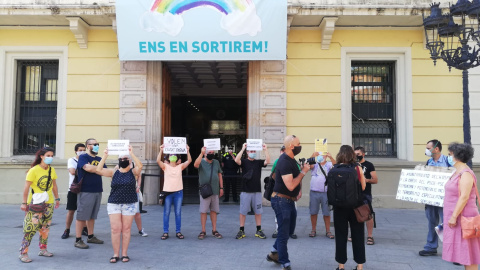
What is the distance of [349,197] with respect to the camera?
4.57m

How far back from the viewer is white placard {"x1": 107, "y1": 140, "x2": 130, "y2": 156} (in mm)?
5598

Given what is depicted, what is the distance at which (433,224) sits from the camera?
234 inches

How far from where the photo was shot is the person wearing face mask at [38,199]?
17.5ft

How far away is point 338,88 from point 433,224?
5.55m

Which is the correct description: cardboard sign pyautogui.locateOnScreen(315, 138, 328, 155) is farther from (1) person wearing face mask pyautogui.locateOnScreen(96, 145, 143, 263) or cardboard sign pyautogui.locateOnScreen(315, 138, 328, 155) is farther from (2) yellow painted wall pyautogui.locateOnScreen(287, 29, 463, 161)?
(2) yellow painted wall pyautogui.locateOnScreen(287, 29, 463, 161)

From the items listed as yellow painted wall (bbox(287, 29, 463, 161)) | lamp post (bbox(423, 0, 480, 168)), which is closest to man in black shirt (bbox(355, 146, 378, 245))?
lamp post (bbox(423, 0, 480, 168))

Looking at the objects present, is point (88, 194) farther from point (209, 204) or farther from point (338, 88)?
point (338, 88)

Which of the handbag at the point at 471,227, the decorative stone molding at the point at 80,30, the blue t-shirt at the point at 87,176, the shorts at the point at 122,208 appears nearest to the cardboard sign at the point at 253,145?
the shorts at the point at 122,208

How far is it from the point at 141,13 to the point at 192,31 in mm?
1459

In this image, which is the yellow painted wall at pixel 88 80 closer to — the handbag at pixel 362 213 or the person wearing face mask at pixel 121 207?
the person wearing face mask at pixel 121 207

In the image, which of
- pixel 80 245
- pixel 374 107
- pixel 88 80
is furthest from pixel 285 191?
pixel 88 80

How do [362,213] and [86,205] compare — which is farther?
[86,205]

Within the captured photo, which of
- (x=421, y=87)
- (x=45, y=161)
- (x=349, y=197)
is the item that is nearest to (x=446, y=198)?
(x=349, y=197)

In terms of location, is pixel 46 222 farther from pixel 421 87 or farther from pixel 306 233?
pixel 421 87
